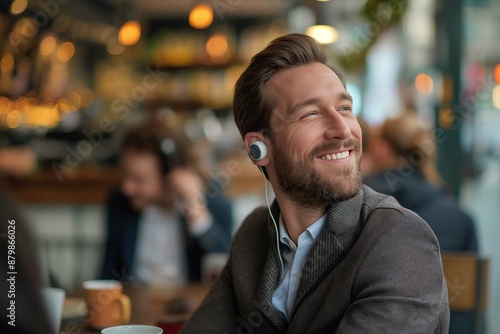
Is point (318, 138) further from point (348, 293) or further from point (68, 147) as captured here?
point (68, 147)

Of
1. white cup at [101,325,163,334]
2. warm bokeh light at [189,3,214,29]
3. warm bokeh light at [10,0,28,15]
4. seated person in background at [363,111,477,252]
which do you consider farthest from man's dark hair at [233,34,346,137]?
warm bokeh light at [10,0,28,15]

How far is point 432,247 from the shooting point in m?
1.43

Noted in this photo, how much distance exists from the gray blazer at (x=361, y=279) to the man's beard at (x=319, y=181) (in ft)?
0.09

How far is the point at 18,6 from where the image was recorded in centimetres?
684

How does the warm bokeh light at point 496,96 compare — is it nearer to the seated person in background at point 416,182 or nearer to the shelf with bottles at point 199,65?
the seated person in background at point 416,182

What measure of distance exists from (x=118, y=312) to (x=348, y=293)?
2.68 feet

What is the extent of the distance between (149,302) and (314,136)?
1.07 meters

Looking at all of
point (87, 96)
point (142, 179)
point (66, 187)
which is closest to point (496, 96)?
point (142, 179)

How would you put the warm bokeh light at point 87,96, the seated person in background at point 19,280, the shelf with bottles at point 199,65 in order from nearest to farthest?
the seated person in background at point 19,280 < the warm bokeh light at point 87,96 < the shelf with bottles at point 199,65

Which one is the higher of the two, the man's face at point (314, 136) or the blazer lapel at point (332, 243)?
the man's face at point (314, 136)

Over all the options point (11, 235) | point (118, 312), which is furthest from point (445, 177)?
point (11, 235)

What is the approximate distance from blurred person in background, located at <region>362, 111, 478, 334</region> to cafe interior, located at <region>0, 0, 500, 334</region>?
115mm

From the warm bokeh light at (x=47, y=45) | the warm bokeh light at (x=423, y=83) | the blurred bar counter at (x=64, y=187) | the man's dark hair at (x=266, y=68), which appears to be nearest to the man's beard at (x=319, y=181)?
the man's dark hair at (x=266, y=68)

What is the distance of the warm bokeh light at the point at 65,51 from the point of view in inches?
321
